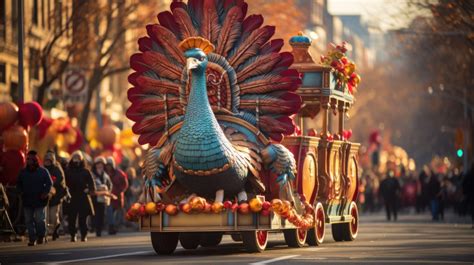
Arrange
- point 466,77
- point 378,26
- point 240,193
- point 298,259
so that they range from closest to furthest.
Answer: point 298,259 → point 240,193 → point 378,26 → point 466,77

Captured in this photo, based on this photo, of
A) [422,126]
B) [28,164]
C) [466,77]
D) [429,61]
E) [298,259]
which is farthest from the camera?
[422,126]

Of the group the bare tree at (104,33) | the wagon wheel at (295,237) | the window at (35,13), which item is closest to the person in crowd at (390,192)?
the bare tree at (104,33)

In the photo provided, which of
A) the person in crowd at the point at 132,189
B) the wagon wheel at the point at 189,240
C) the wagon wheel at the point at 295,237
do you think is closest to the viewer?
the wagon wheel at the point at 295,237

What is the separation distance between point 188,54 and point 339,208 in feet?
21.2

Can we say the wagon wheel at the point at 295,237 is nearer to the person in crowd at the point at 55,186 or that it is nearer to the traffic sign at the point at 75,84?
the person in crowd at the point at 55,186

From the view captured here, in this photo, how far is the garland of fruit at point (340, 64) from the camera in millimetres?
30984

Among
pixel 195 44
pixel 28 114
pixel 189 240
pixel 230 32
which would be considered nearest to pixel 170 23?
pixel 230 32

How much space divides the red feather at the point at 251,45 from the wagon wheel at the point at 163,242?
2.90 meters

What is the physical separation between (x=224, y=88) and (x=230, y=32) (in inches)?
35.6

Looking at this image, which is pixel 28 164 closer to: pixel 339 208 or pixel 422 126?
pixel 339 208

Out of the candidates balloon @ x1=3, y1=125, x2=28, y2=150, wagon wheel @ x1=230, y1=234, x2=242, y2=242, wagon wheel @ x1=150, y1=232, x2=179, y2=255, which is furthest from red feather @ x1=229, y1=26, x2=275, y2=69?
balloon @ x1=3, y1=125, x2=28, y2=150

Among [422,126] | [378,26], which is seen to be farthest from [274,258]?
[422,126]

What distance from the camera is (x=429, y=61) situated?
8206 cm

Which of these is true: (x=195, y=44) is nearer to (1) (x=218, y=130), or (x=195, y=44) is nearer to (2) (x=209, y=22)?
(2) (x=209, y=22)
